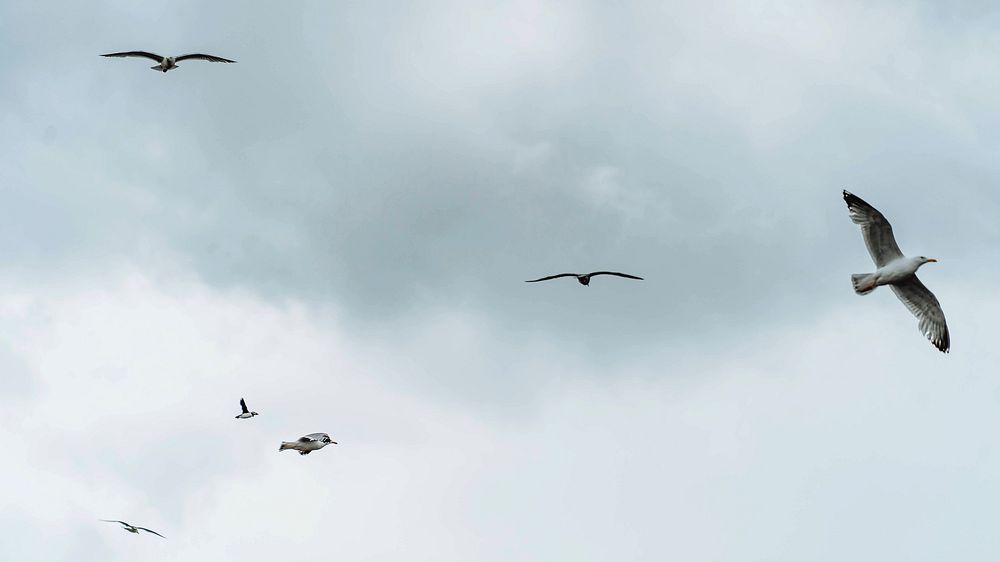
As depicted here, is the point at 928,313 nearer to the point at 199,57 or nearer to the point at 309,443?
the point at 309,443

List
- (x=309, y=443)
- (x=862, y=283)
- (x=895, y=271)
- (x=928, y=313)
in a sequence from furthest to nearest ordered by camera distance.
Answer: (x=309, y=443) < (x=928, y=313) < (x=862, y=283) < (x=895, y=271)

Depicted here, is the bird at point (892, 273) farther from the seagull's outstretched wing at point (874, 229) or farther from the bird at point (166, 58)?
the bird at point (166, 58)

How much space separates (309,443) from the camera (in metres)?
83.9

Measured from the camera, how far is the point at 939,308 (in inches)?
3118

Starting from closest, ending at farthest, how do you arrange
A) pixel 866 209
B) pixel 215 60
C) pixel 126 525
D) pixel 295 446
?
pixel 866 209 < pixel 295 446 < pixel 215 60 < pixel 126 525

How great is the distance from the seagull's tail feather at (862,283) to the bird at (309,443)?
3576cm

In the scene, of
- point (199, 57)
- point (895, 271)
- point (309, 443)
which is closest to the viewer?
point (895, 271)

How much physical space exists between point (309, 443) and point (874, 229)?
38.5 m

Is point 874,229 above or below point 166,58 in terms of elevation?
below

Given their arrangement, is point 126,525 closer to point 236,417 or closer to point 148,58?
point 236,417

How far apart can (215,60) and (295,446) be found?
1099 inches

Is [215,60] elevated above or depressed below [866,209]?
above

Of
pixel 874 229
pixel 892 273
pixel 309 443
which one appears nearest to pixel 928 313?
pixel 892 273

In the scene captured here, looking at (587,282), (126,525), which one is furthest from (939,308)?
(126,525)
